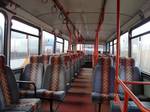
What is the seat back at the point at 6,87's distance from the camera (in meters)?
2.88

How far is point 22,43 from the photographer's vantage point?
16.1ft

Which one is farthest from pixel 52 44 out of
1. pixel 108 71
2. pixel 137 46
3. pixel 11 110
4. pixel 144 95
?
pixel 11 110

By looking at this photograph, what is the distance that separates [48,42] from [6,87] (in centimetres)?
438

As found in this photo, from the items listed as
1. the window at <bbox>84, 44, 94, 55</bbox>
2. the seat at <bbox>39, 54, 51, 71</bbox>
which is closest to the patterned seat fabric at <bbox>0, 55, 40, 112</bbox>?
the seat at <bbox>39, 54, 51, 71</bbox>

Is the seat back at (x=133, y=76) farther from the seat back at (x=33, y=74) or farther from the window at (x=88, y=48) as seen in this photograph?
the window at (x=88, y=48)

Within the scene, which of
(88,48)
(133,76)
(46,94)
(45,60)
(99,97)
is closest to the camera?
(99,97)

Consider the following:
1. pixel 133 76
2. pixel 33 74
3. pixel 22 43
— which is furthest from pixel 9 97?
pixel 133 76

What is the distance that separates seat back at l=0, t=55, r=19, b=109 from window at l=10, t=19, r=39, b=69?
1127 millimetres

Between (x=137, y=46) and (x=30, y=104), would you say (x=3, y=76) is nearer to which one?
(x=30, y=104)

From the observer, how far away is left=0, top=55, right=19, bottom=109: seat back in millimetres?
2875

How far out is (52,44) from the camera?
7805 mm

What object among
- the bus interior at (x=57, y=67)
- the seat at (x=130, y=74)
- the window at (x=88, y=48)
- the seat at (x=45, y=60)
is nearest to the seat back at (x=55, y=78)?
the bus interior at (x=57, y=67)

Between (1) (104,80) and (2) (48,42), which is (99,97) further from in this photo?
(2) (48,42)

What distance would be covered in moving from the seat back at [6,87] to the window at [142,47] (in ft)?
8.50
